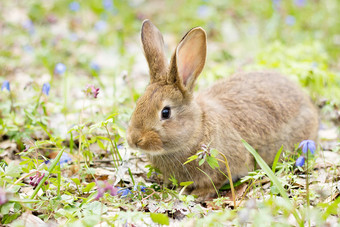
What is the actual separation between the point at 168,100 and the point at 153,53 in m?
0.59

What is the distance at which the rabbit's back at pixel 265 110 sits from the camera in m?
4.94

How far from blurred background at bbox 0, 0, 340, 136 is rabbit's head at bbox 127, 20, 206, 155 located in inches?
44.2

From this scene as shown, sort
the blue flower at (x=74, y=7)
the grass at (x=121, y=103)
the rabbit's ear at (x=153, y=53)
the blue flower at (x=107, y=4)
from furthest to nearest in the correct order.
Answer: the blue flower at (x=107, y=4), the blue flower at (x=74, y=7), the rabbit's ear at (x=153, y=53), the grass at (x=121, y=103)

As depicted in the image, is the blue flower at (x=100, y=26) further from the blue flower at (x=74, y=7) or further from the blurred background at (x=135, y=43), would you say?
the blue flower at (x=74, y=7)

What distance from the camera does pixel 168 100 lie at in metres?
4.25

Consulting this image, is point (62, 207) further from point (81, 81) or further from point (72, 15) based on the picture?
point (72, 15)

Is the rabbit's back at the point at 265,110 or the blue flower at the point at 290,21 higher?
the blue flower at the point at 290,21

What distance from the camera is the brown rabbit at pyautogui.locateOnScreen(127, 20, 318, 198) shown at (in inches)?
163

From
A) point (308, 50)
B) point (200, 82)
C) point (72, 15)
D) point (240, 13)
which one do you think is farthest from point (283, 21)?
point (72, 15)

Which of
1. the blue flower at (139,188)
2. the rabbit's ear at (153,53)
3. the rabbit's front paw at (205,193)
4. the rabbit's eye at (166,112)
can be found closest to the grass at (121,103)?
the blue flower at (139,188)

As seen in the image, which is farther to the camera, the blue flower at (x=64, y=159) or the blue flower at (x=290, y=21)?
the blue flower at (x=290, y=21)

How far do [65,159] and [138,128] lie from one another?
90 centimetres

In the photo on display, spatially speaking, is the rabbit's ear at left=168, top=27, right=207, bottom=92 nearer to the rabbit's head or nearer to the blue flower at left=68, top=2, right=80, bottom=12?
the rabbit's head

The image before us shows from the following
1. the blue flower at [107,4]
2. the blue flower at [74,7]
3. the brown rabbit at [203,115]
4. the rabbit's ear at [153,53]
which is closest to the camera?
the brown rabbit at [203,115]
